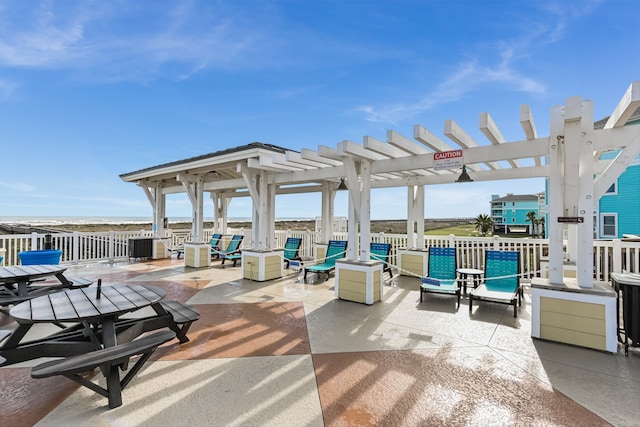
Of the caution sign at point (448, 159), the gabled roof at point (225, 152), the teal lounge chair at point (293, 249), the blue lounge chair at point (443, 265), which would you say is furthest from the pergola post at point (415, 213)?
the gabled roof at point (225, 152)

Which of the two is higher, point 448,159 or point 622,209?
point 448,159

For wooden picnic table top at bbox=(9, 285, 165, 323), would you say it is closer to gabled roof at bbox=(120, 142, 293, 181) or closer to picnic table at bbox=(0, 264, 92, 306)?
picnic table at bbox=(0, 264, 92, 306)

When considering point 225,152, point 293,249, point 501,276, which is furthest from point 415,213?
point 225,152

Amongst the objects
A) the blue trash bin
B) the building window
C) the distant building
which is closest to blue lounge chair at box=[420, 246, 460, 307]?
the blue trash bin

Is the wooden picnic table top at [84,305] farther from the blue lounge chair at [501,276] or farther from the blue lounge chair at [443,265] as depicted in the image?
the blue lounge chair at [443,265]

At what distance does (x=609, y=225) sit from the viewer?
35.7ft

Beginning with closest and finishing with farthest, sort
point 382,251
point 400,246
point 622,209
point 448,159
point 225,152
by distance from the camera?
point 448,159 → point 225,152 → point 382,251 → point 400,246 → point 622,209

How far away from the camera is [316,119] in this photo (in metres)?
10.7

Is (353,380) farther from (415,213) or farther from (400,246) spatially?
(400,246)

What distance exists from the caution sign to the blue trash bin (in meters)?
8.43

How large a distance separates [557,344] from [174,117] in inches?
524

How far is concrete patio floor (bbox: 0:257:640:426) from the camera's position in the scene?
2.07m

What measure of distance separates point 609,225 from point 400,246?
8910 millimetres

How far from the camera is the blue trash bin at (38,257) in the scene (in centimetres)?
643
